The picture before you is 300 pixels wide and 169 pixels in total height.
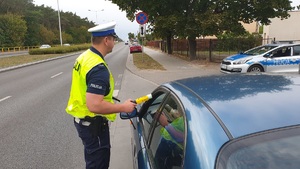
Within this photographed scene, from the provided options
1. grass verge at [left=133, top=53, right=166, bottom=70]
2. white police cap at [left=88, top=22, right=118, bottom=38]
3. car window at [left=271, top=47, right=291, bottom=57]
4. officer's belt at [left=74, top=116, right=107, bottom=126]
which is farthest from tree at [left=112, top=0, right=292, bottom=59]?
officer's belt at [left=74, top=116, right=107, bottom=126]

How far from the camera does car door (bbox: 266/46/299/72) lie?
11.8 meters

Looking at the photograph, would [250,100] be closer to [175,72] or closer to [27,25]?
[175,72]

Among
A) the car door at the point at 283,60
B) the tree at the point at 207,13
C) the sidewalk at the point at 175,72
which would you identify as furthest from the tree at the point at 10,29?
the car door at the point at 283,60

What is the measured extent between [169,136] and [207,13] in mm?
15750

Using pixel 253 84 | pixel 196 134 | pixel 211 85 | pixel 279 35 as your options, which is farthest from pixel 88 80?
pixel 279 35

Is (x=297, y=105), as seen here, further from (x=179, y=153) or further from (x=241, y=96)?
(x=179, y=153)

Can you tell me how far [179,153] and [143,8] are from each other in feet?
57.0

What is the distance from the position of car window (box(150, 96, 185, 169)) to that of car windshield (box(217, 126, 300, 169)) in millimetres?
370

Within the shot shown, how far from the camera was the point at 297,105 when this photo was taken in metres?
1.64

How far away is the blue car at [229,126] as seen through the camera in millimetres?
1401

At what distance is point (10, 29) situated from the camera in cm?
6425

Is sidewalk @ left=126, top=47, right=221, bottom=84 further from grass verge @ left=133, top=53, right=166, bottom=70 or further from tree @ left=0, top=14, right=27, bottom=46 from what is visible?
tree @ left=0, top=14, right=27, bottom=46

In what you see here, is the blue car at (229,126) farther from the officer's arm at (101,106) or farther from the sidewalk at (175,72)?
the sidewalk at (175,72)

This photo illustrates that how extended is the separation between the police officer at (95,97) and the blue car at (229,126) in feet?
1.41
